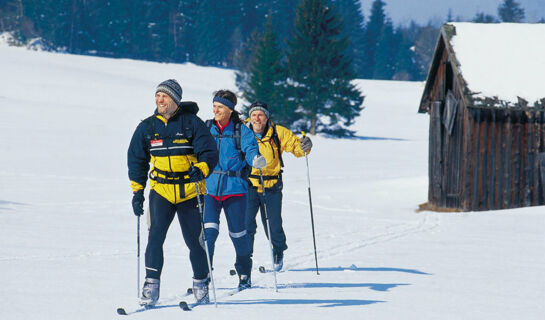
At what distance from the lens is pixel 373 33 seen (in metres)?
108

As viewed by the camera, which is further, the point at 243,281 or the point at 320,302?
the point at 243,281

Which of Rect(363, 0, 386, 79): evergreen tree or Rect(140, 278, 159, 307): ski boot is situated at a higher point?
Rect(363, 0, 386, 79): evergreen tree

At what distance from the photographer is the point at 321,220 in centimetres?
1418

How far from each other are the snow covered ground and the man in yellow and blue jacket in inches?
24.9

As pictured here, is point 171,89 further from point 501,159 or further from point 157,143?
point 501,159

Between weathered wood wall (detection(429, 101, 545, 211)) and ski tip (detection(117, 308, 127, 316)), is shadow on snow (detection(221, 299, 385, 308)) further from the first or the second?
weathered wood wall (detection(429, 101, 545, 211))

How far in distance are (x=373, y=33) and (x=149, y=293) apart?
105360 millimetres

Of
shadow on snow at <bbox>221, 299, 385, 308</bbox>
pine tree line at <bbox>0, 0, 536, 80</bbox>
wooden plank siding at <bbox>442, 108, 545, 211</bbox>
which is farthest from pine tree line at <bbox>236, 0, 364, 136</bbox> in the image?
shadow on snow at <bbox>221, 299, 385, 308</bbox>

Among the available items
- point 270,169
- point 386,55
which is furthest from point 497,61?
point 386,55

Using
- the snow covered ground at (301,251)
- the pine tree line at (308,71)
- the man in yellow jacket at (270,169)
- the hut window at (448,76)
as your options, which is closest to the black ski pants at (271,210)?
the man in yellow jacket at (270,169)

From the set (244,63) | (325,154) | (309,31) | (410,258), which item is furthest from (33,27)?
(410,258)

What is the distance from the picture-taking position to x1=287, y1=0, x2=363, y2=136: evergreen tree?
141 feet

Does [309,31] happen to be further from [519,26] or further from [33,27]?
[33,27]

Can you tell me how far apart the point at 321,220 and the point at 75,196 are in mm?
6542
